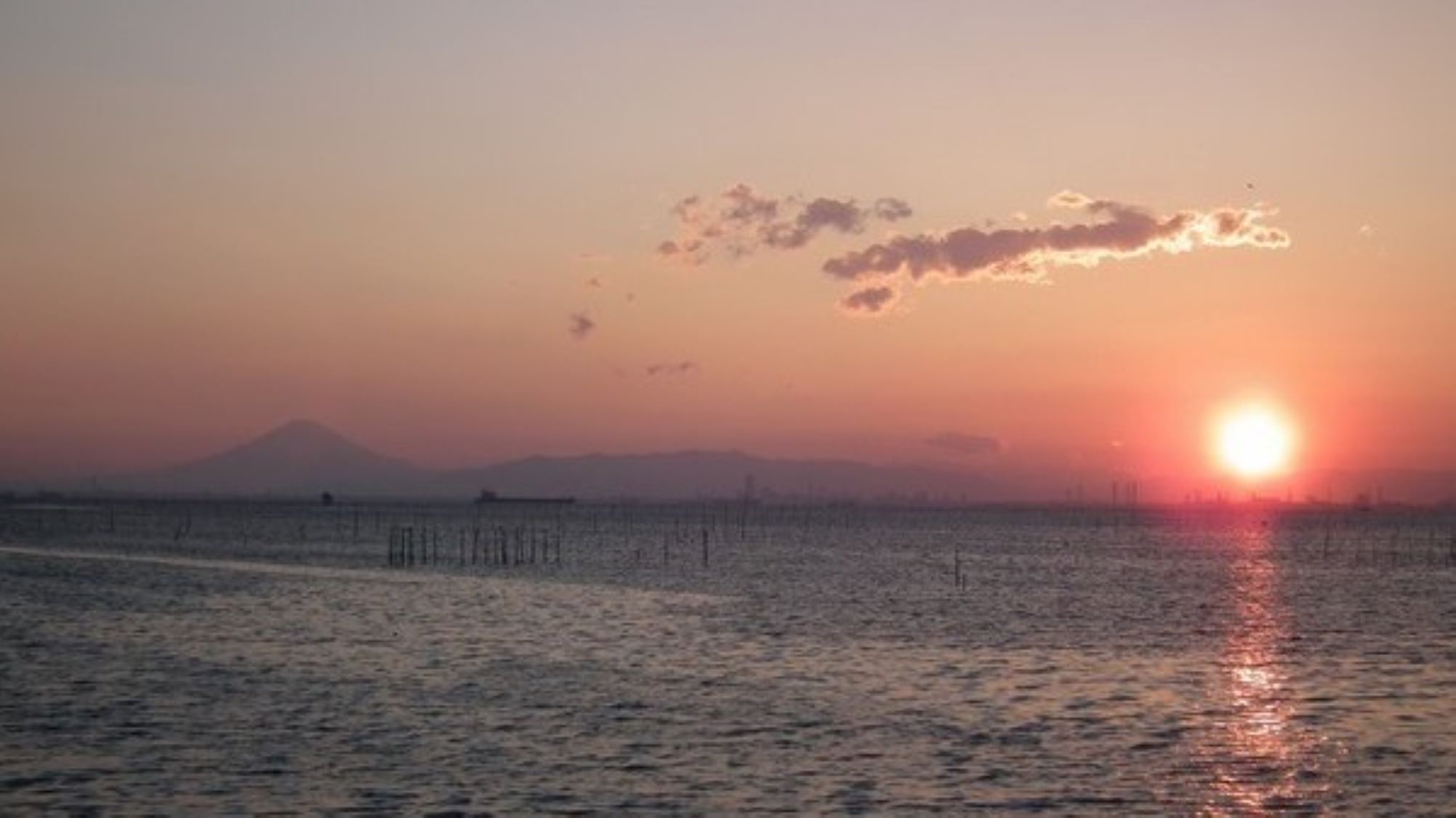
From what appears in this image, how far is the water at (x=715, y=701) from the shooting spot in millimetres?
29484

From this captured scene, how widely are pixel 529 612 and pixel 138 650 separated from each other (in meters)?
23.0

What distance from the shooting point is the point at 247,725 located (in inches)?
1438

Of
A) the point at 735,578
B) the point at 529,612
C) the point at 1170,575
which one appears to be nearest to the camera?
the point at 529,612

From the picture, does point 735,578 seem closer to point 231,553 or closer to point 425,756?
point 231,553

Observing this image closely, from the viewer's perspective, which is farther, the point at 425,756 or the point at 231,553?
the point at 231,553

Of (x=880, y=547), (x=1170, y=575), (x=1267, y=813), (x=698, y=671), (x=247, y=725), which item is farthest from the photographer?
(x=880, y=547)

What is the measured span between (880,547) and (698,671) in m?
140

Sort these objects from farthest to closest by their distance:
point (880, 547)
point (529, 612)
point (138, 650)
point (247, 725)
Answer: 1. point (880, 547)
2. point (529, 612)
3. point (138, 650)
4. point (247, 725)

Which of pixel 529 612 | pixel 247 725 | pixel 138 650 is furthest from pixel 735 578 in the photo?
pixel 247 725

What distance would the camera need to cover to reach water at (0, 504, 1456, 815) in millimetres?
29484

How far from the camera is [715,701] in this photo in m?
42.0

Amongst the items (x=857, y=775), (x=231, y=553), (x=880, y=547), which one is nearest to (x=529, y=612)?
(x=857, y=775)

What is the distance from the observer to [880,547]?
187125mm

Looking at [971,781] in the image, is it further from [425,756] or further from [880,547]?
[880,547]
